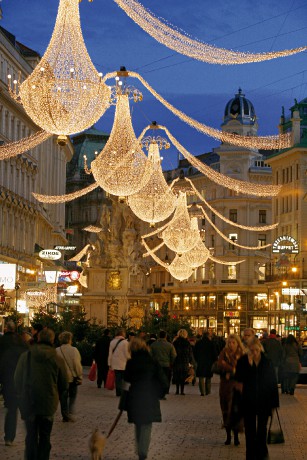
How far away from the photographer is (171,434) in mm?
19500

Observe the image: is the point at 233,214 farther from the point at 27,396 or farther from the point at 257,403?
the point at 27,396

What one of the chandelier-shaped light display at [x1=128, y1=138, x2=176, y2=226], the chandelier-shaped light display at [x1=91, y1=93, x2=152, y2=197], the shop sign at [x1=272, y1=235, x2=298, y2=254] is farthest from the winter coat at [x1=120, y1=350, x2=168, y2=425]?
the shop sign at [x1=272, y1=235, x2=298, y2=254]

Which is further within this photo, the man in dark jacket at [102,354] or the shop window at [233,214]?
the shop window at [233,214]

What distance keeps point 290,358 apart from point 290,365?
0.58 meters

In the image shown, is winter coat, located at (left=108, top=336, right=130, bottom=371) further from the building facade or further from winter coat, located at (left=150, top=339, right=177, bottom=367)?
the building facade

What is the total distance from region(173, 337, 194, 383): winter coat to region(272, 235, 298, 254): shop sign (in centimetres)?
5151

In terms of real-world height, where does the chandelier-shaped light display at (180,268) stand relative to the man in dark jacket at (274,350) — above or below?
above

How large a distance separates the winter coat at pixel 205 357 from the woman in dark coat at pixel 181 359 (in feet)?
1.29

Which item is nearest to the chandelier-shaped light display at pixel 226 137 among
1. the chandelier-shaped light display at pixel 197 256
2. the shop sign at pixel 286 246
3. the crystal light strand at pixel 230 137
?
the crystal light strand at pixel 230 137

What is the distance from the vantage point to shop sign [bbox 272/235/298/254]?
83375 millimetres

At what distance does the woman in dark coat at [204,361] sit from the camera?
101 feet

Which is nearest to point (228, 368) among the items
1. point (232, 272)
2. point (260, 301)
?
point (260, 301)

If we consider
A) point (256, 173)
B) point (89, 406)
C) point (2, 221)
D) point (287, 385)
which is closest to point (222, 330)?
point (256, 173)

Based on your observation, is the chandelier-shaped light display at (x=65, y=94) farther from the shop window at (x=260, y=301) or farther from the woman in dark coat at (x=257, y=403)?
the shop window at (x=260, y=301)
